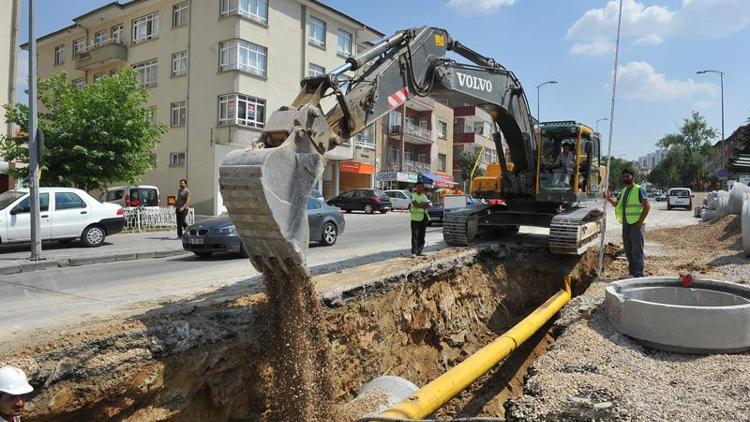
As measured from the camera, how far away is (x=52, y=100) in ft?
62.8

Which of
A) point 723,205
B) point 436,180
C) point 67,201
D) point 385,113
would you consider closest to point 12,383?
point 385,113

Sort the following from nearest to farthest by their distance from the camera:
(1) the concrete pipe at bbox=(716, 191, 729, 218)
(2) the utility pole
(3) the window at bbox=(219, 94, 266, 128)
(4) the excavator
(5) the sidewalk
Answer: (4) the excavator → (5) the sidewalk → (2) the utility pole → (1) the concrete pipe at bbox=(716, 191, 729, 218) → (3) the window at bbox=(219, 94, 266, 128)

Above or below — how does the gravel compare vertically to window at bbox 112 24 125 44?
below

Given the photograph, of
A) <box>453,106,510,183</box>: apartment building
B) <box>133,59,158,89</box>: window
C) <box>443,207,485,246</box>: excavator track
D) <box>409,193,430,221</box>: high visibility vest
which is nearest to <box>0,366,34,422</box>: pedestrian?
<box>409,193,430,221</box>: high visibility vest

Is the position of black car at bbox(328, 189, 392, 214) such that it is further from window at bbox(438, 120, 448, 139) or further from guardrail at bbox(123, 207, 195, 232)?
window at bbox(438, 120, 448, 139)

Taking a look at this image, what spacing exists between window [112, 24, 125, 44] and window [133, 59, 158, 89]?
2.84 meters

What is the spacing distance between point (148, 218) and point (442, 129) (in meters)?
37.3

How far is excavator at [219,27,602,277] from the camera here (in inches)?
177

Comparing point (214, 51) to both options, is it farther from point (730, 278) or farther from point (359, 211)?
point (730, 278)

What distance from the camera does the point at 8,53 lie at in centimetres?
2195

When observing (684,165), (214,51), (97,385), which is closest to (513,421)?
(97,385)

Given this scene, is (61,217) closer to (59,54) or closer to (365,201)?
(365,201)

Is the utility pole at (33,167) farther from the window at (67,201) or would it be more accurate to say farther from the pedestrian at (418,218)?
the pedestrian at (418,218)

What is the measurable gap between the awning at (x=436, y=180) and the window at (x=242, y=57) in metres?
19.1
